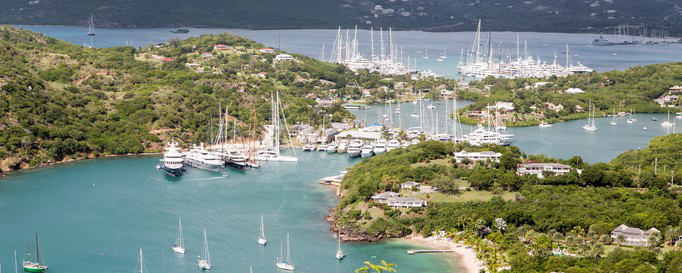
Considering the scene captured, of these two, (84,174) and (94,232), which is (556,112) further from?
(94,232)

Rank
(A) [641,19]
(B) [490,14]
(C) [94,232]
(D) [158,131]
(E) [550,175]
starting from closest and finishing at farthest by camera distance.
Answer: (C) [94,232] < (E) [550,175] < (D) [158,131] < (A) [641,19] < (B) [490,14]

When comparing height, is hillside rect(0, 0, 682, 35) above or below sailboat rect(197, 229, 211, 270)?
above

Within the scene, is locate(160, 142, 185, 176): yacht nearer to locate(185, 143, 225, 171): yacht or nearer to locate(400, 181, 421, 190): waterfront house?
locate(185, 143, 225, 171): yacht

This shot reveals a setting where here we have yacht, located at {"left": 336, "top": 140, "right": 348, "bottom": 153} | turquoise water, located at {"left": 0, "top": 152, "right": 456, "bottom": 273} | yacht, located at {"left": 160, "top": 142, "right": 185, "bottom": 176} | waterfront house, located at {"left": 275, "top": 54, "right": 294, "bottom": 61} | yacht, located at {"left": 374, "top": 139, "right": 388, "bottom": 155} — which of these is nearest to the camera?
turquoise water, located at {"left": 0, "top": 152, "right": 456, "bottom": 273}

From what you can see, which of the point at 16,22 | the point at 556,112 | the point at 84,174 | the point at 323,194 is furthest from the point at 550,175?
the point at 16,22

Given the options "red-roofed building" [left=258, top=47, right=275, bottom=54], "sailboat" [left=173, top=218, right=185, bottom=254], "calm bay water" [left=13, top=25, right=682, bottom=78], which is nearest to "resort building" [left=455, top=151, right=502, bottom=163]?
"sailboat" [left=173, top=218, right=185, bottom=254]

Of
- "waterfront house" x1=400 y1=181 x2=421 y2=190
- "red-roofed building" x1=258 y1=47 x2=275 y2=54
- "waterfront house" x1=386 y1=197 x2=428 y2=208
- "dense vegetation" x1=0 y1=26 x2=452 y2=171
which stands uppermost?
"red-roofed building" x1=258 y1=47 x2=275 y2=54

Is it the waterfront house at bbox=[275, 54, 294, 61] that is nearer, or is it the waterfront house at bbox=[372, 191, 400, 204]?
the waterfront house at bbox=[372, 191, 400, 204]

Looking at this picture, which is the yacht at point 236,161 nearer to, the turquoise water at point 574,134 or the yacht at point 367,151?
the yacht at point 367,151
